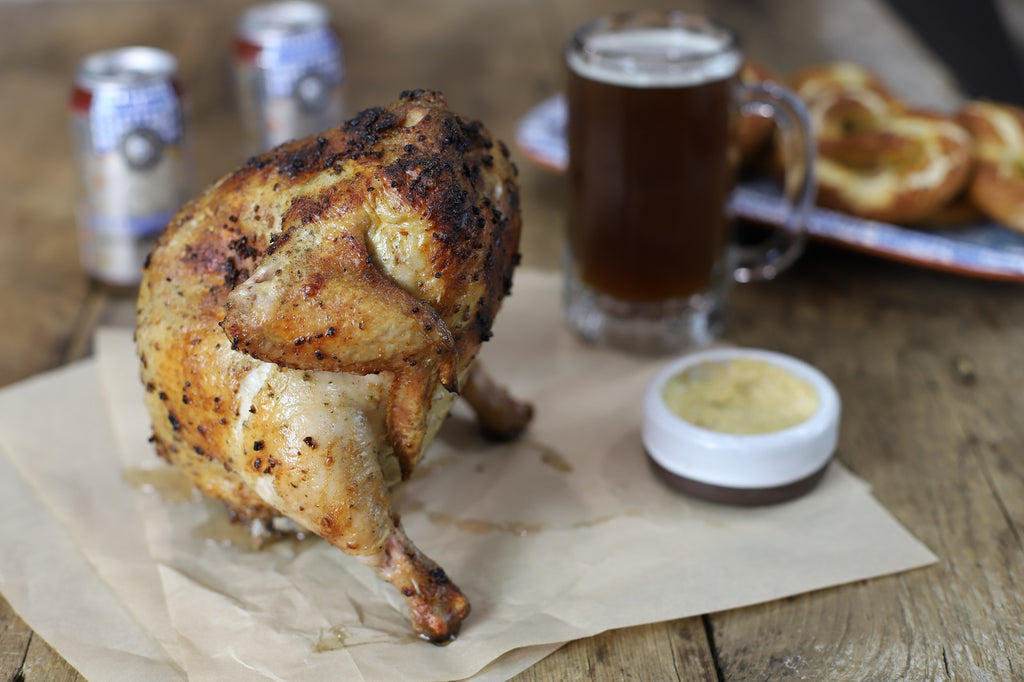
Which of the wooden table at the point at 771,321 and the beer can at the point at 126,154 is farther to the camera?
the beer can at the point at 126,154

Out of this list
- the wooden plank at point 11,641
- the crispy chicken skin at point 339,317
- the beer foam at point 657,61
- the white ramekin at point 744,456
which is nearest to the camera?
the crispy chicken skin at point 339,317

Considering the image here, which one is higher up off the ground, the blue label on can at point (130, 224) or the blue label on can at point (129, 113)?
the blue label on can at point (129, 113)

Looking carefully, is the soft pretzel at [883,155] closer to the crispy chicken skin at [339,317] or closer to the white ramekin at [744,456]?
the white ramekin at [744,456]

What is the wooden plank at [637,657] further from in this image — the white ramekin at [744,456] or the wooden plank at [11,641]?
the wooden plank at [11,641]

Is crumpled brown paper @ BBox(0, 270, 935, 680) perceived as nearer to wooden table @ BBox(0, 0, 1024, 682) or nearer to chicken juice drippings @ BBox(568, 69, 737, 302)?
wooden table @ BBox(0, 0, 1024, 682)

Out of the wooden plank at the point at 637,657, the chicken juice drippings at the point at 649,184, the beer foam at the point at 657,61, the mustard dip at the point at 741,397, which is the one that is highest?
the beer foam at the point at 657,61

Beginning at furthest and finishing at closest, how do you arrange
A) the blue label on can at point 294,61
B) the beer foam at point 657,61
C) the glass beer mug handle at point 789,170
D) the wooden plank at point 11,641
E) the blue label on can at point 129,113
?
the blue label on can at point 294,61
the blue label on can at point 129,113
the glass beer mug handle at point 789,170
the beer foam at point 657,61
the wooden plank at point 11,641

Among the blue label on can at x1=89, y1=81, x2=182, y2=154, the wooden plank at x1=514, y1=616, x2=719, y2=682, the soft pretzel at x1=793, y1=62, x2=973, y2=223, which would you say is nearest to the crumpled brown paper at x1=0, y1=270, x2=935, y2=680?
→ the wooden plank at x1=514, y1=616, x2=719, y2=682

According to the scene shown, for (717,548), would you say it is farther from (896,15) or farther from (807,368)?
Answer: (896,15)

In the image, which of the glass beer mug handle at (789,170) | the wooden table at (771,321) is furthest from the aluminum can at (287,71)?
the glass beer mug handle at (789,170)

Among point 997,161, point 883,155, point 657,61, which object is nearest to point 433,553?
point 657,61
